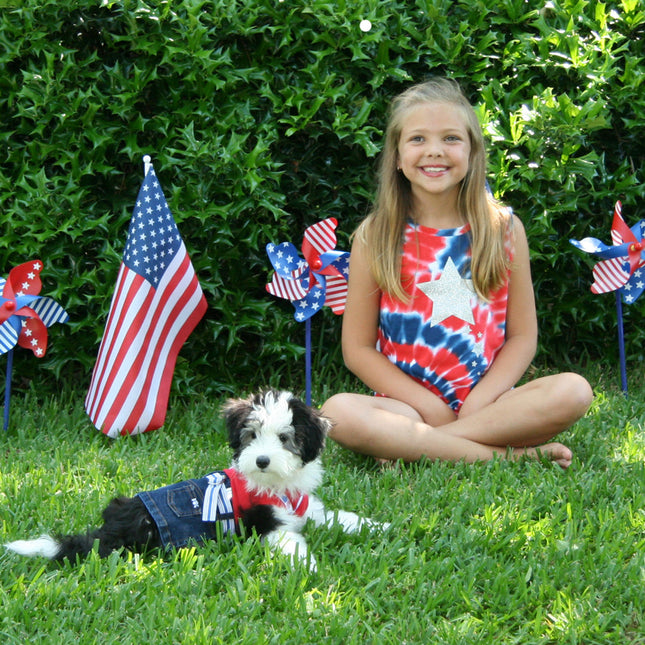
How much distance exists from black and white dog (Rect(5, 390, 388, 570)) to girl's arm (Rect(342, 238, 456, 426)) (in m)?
1.02

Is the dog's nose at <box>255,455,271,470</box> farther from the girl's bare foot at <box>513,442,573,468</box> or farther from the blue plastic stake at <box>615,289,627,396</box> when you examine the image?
the blue plastic stake at <box>615,289,627,396</box>

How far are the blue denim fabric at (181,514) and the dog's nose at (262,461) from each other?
0.78 feet

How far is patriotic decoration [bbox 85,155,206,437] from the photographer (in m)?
4.01

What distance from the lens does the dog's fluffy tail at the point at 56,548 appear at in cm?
270

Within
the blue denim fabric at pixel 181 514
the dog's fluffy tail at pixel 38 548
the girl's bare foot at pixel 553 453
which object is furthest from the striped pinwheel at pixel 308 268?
the dog's fluffy tail at pixel 38 548

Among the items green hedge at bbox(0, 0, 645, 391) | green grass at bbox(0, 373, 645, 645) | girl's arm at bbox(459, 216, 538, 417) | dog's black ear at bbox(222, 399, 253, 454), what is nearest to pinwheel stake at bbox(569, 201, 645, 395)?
green hedge at bbox(0, 0, 645, 391)

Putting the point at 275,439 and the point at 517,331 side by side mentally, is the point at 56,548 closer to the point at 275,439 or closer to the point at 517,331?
the point at 275,439

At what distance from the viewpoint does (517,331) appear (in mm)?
3930

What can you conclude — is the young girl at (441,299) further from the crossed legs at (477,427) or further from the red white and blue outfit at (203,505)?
the red white and blue outfit at (203,505)

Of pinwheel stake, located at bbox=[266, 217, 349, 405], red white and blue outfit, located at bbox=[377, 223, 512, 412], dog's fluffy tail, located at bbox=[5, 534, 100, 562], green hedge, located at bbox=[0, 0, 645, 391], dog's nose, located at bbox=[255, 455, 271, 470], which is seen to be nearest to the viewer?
dog's nose, located at bbox=[255, 455, 271, 470]

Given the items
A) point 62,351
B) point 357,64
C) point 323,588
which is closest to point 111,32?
point 357,64

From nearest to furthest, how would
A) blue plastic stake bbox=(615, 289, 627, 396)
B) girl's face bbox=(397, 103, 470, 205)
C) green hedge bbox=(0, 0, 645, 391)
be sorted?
girl's face bbox=(397, 103, 470, 205)
green hedge bbox=(0, 0, 645, 391)
blue plastic stake bbox=(615, 289, 627, 396)

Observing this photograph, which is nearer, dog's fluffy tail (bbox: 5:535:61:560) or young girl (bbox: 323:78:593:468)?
dog's fluffy tail (bbox: 5:535:61:560)

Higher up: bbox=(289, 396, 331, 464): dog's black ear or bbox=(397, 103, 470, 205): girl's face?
bbox=(397, 103, 470, 205): girl's face
